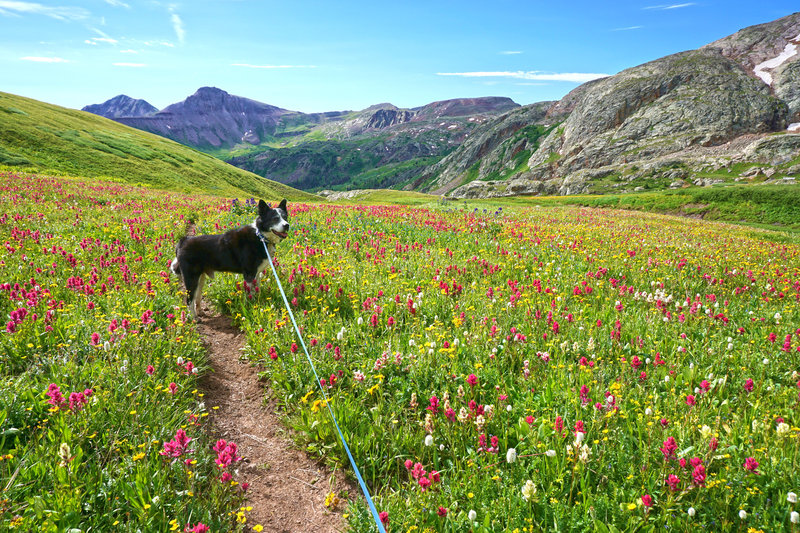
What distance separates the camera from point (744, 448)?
3369 mm

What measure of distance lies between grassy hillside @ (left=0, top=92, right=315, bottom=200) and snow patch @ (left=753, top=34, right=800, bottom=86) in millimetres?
206373

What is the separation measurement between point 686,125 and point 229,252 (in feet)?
610

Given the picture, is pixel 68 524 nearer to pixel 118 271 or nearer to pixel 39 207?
pixel 118 271

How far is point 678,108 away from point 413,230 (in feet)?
615

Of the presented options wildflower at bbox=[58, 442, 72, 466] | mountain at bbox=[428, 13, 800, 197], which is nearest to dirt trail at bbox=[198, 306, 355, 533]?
wildflower at bbox=[58, 442, 72, 466]

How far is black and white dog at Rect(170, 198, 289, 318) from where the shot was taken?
7.50 meters

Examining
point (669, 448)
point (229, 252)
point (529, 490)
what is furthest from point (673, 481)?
point (229, 252)

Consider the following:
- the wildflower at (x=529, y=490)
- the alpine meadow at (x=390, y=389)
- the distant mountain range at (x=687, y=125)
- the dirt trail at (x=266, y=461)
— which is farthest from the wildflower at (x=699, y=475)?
the distant mountain range at (x=687, y=125)

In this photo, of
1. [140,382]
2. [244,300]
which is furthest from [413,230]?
[140,382]

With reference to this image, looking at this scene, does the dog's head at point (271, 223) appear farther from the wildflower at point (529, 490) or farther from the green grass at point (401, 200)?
the green grass at point (401, 200)

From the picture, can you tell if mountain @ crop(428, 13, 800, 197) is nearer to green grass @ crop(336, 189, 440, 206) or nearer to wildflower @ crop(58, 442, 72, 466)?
green grass @ crop(336, 189, 440, 206)

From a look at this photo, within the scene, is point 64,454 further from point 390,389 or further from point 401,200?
point 401,200

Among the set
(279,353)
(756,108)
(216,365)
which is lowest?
(216,365)

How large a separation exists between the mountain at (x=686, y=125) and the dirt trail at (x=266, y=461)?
118 metres
